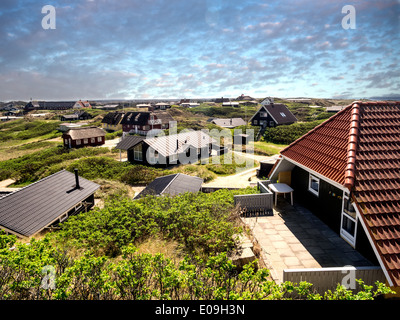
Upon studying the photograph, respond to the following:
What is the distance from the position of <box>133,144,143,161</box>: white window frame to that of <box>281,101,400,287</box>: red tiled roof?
23.6m

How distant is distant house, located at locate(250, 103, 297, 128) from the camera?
57.7 m

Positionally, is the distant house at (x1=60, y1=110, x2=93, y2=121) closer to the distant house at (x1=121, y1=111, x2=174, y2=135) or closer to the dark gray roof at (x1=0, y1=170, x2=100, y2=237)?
the distant house at (x1=121, y1=111, x2=174, y2=135)

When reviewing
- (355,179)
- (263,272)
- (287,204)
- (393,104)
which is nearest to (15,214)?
(263,272)

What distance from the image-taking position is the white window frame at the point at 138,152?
108ft

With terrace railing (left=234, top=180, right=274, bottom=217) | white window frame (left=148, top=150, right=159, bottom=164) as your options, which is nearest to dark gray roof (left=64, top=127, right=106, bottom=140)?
white window frame (left=148, top=150, right=159, bottom=164)

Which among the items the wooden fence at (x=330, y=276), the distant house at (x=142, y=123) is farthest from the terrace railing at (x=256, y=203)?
the distant house at (x=142, y=123)

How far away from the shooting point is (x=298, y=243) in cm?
959

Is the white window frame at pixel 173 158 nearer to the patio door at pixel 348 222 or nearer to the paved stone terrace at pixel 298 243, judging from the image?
the paved stone terrace at pixel 298 243

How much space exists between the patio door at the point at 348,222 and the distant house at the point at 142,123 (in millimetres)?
55183

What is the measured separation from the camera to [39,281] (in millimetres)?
4801

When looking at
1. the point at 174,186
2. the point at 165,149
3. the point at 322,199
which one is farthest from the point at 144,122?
the point at 322,199

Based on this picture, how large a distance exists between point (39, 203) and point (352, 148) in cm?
1500

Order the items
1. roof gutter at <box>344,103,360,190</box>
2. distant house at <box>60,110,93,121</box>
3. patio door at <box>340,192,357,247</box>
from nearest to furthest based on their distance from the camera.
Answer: roof gutter at <box>344,103,360,190</box>, patio door at <box>340,192,357,247</box>, distant house at <box>60,110,93,121</box>

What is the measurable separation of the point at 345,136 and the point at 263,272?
726 cm
